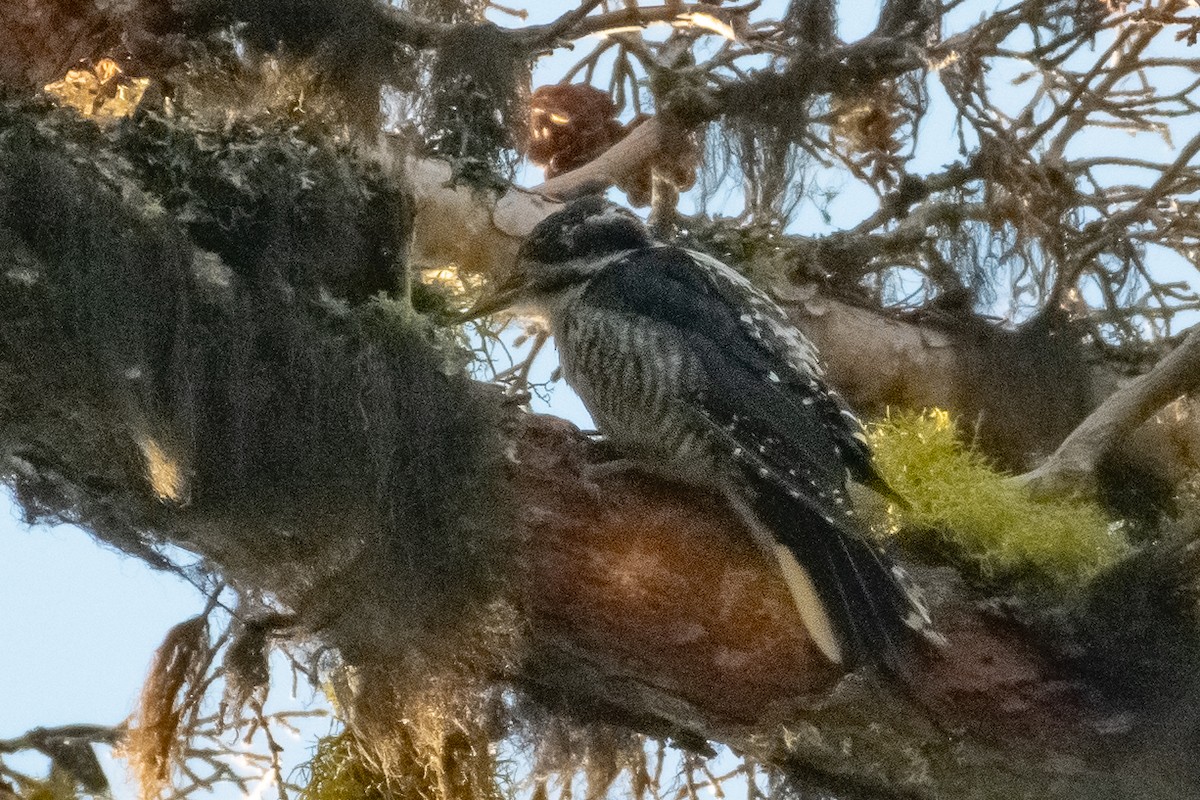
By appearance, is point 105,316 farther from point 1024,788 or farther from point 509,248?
point 1024,788

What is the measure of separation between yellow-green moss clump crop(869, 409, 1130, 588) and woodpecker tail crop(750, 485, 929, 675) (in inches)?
8.5

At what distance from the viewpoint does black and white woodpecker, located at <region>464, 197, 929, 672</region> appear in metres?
1.88

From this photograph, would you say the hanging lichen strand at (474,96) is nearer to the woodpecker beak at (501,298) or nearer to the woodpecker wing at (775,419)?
the woodpecker beak at (501,298)

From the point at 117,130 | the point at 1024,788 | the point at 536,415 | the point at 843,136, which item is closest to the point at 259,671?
the point at 536,415

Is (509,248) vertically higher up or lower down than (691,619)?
higher up

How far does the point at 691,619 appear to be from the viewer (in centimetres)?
191

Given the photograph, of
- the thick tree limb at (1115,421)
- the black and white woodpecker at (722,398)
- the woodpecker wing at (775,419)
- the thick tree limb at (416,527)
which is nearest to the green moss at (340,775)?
the thick tree limb at (416,527)

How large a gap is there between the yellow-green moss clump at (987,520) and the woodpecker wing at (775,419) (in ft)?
0.50

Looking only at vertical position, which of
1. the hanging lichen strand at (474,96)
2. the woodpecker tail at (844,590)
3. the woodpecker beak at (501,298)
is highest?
the hanging lichen strand at (474,96)

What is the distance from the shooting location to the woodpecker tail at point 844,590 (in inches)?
73.0

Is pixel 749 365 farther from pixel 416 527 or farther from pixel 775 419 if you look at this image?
pixel 416 527

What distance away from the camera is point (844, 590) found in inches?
72.9

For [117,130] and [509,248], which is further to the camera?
[509,248]

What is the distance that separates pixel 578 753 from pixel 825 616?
547 millimetres
